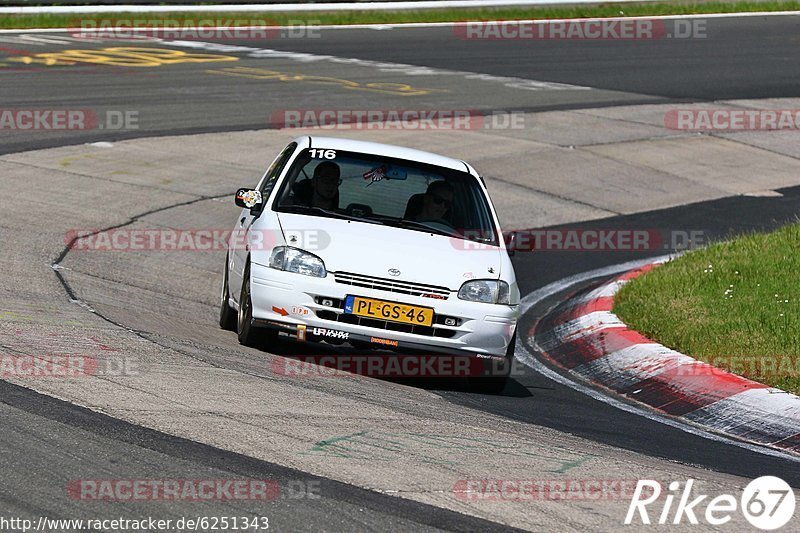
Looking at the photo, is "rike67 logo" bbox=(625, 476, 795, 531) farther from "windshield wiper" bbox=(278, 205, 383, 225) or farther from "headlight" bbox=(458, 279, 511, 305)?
"windshield wiper" bbox=(278, 205, 383, 225)

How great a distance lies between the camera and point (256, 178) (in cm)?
1642

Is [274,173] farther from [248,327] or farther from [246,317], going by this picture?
[248,327]

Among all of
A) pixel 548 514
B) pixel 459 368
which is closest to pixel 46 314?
pixel 459 368

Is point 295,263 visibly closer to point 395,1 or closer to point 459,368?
point 459,368

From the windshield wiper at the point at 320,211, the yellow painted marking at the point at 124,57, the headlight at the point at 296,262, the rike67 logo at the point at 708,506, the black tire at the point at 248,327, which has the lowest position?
the black tire at the point at 248,327

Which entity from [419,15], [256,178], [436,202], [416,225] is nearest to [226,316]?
[416,225]

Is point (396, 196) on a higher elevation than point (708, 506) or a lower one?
higher

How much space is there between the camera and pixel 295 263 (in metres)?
8.84

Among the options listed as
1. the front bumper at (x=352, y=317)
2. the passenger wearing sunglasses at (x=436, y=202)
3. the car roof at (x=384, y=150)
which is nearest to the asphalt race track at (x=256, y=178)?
the front bumper at (x=352, y=317)

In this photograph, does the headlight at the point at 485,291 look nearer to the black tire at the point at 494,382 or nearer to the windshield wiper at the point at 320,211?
the black tire at the point at 494,382

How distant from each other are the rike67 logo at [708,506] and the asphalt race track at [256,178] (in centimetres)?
10

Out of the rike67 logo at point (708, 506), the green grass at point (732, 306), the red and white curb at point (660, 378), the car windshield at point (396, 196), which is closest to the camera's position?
the rike67 logo at point (708, 506)

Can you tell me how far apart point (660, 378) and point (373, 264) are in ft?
7.05

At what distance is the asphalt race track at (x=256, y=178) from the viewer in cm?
580
